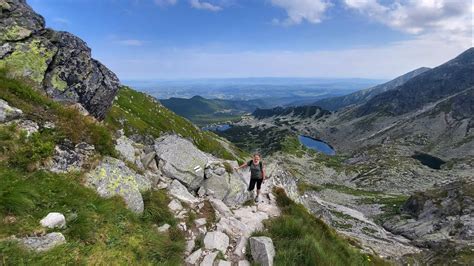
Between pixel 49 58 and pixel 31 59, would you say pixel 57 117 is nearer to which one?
pixel 31 59

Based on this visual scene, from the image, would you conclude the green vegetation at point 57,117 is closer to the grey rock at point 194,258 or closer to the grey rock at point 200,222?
the grey rock at point 200,222

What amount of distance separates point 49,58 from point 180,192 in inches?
800

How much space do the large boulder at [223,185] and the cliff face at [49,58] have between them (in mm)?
13220

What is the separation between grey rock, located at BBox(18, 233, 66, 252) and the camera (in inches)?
361

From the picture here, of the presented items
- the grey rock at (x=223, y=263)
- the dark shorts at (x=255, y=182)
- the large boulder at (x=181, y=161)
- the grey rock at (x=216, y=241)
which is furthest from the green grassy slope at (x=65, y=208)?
the dark shorts at (x=255, y=182)

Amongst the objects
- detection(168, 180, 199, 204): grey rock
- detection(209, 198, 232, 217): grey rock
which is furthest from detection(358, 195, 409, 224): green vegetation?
detection(168, 180, 199, 204): grey rock

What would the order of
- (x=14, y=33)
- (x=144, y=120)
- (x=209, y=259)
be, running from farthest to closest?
(x=144, y=120)
(x=14, y=33)
(x=209, y=259)

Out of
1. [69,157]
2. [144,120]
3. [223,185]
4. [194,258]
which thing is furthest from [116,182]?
[144,120]

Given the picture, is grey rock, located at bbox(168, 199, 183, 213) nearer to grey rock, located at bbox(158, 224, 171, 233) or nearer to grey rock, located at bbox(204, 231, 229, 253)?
grey rock, located at bbox(158, 224, 171, 233)

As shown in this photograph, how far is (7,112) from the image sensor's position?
45.2ft

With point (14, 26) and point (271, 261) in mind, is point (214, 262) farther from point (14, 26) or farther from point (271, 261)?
point (14, 26)

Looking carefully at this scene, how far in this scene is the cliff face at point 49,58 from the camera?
1041 inches

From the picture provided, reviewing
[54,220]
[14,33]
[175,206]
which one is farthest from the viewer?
[14,33]

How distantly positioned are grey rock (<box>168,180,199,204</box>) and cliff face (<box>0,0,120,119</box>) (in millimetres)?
12949
